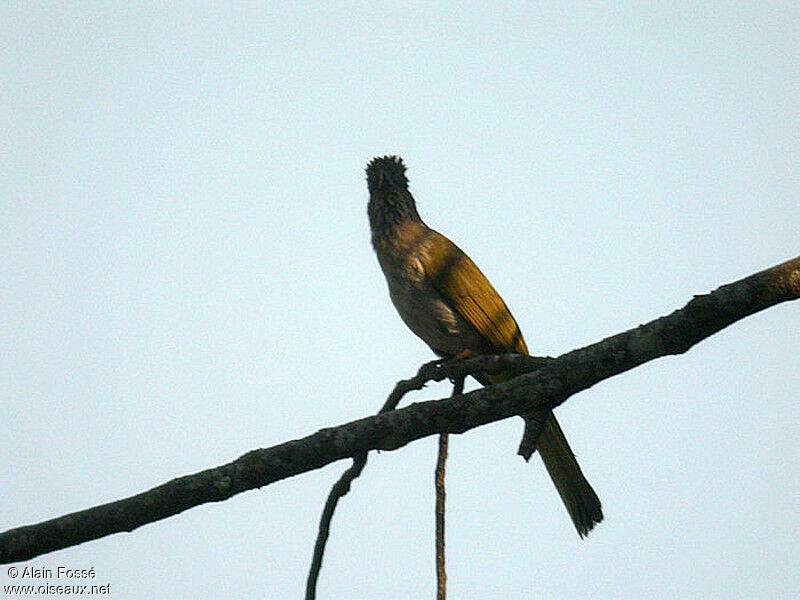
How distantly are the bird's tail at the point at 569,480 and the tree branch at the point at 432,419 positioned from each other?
1170 millimetres

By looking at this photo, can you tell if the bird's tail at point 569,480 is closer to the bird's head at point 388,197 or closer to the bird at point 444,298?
the bird at point 444,298

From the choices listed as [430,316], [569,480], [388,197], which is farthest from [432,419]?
[388,197]

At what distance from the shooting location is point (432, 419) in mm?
3119

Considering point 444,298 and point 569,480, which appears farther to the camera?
point 444,298

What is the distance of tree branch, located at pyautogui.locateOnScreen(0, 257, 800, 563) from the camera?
286 centimetres

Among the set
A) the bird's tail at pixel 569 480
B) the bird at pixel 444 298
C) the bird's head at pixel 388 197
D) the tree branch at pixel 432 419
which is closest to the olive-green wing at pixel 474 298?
the bird at pixel 444 298

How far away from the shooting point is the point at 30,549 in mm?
2846

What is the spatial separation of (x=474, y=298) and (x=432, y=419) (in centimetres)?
219

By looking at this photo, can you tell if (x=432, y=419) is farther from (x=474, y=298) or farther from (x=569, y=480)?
(x=474, y=298)

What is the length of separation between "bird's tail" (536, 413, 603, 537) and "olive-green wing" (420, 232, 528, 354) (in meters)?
0.75

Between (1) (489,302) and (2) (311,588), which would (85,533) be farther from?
(1) (489,302)

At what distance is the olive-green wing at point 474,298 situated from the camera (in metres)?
5.19

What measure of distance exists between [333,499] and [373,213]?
308 cm

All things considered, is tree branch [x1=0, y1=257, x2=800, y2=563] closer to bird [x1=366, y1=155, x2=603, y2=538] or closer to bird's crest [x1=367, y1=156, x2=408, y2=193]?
bird [x1=366, y1=155, x2=603, y2=538]
